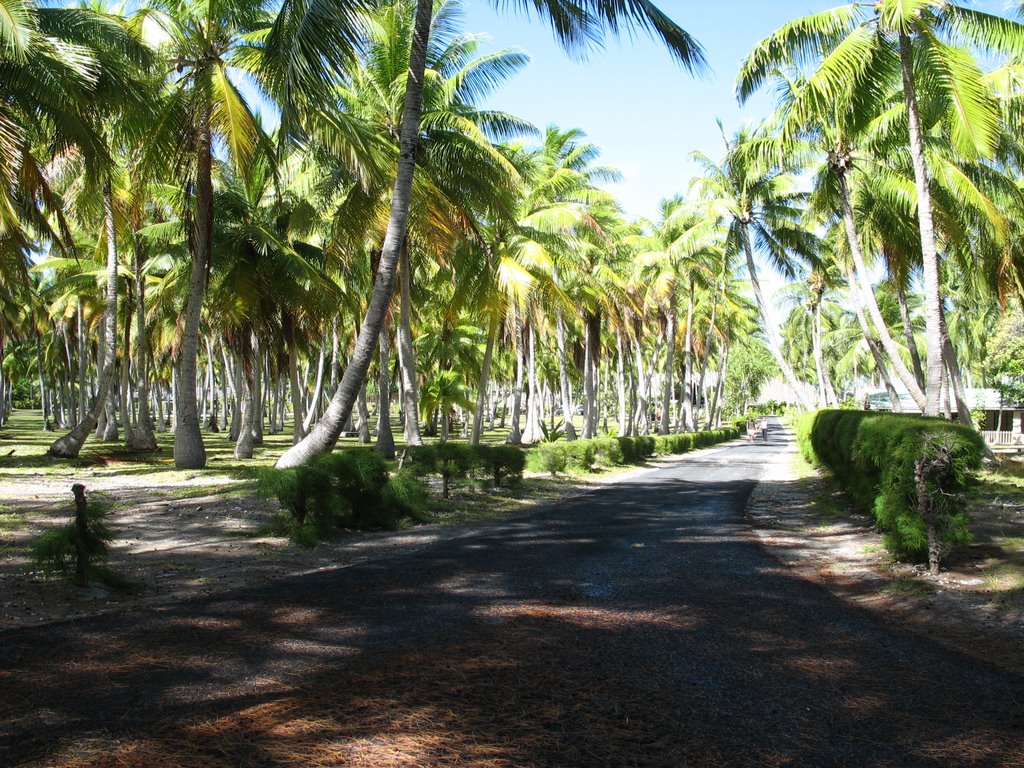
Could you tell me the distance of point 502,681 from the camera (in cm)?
450

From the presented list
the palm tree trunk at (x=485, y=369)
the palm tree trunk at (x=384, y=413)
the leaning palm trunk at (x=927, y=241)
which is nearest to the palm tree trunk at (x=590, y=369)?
the palm tree trunk at (x=485, y=369)

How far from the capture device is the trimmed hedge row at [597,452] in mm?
20375

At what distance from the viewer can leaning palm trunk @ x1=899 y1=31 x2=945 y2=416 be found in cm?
1401

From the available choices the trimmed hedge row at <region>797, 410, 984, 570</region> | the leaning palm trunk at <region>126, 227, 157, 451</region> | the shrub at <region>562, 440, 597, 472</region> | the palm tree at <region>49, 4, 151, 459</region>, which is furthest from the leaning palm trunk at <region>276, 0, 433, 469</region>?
the leaning palm trunk at <region>126, 227, 157, 451</region>

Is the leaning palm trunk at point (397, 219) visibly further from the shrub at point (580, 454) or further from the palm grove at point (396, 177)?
the shrub at point (580, 454)

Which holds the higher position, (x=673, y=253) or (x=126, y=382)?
(x=673, y=253)

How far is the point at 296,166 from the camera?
908 inches

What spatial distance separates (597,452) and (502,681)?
1992 centimetres

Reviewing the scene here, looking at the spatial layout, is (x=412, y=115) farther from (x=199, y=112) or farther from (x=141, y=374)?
(x=141, y=374)

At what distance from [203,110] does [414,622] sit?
47.7ft

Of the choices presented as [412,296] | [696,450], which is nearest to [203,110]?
[412,296]

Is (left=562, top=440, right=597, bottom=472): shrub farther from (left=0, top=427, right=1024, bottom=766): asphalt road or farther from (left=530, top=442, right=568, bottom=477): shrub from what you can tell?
(left=0, top=427, right=1024, bottom=766): asphalt road

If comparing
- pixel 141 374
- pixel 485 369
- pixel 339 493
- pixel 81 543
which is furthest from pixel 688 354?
pixel 81 543

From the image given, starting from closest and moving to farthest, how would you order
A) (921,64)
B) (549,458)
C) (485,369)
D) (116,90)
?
1. (116,90)
2. (921,64)
3. (549,458)
4. (485,369)
